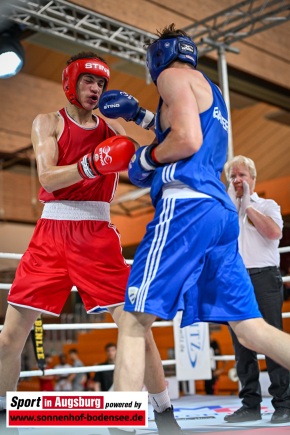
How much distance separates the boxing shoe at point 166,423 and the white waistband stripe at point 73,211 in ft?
2.83

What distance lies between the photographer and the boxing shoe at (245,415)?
A: 309 cm

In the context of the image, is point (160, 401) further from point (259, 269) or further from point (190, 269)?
point (259, 269)

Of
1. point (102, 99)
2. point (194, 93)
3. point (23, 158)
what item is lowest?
point (194, 93)

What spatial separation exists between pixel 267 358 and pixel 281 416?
325mm

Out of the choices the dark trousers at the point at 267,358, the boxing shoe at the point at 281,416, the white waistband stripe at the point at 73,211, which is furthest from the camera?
the dark trousers at the point at 267,358

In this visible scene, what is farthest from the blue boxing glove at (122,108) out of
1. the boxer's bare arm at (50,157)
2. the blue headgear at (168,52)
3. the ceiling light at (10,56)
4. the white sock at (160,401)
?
the ceiling light at (10,56)

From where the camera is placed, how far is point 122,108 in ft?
8.56

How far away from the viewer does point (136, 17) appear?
8094mm

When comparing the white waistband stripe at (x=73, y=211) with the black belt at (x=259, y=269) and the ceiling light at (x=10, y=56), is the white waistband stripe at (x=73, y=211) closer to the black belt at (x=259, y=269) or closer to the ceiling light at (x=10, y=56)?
the black belt at (x=259, y=269)

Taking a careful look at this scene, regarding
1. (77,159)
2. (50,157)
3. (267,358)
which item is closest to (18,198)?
(267,358)

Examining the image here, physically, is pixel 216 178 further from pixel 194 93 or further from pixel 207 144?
pixel 194 93

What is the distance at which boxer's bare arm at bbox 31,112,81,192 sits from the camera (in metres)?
2.42

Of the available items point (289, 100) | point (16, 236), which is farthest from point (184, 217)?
point (16, 236)

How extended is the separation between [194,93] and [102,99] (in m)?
0.62
